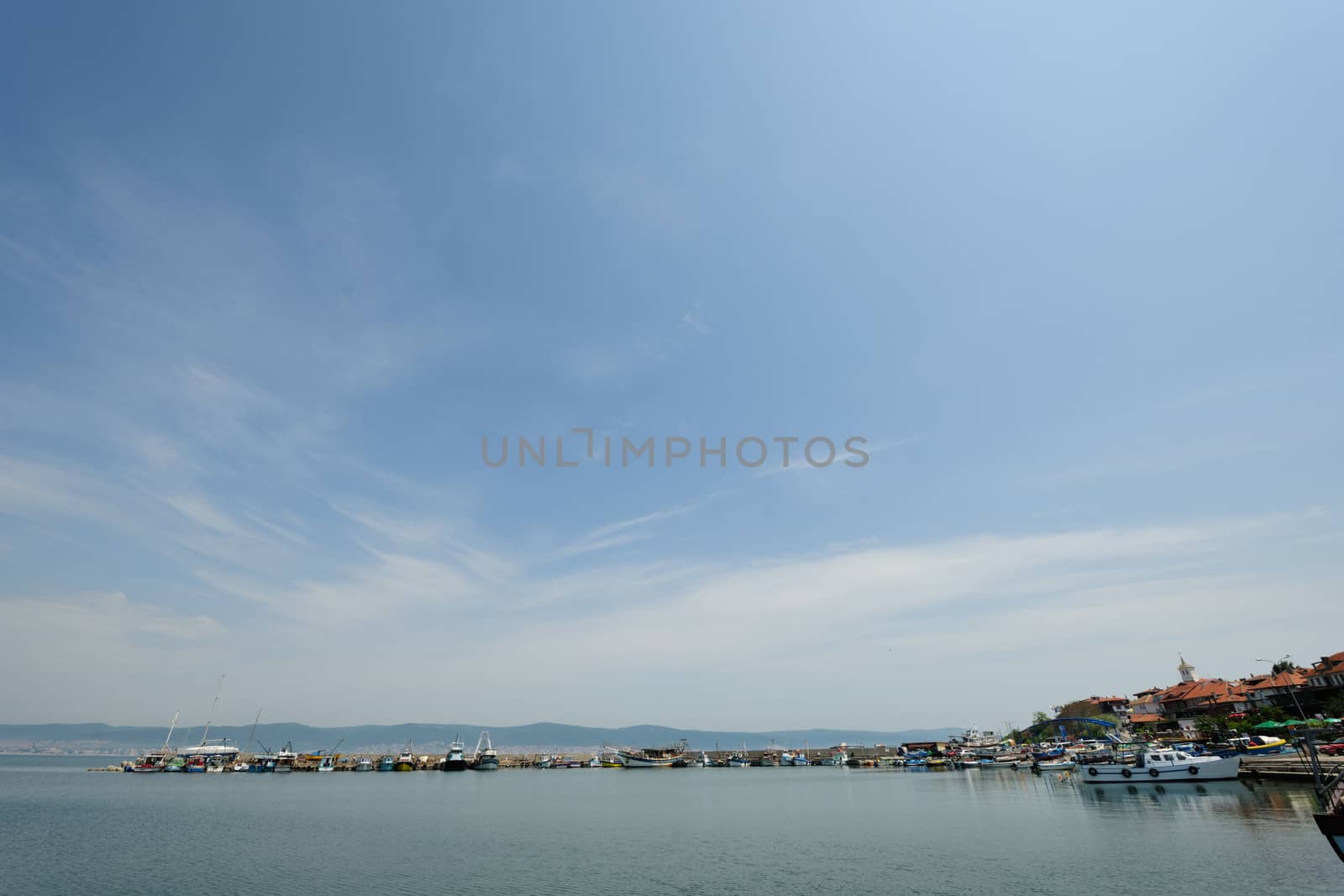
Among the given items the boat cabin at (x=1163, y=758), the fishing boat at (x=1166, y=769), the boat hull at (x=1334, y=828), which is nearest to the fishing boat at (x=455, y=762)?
the fishing boat at (x=1166, y=769)

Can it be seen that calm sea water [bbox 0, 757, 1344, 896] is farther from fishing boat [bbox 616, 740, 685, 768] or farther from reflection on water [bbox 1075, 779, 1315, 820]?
fishing boat [bbox 616, 740, 685, 768]

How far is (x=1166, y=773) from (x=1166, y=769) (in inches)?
14.0

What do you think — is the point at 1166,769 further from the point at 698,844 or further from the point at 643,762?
the point at 643,762

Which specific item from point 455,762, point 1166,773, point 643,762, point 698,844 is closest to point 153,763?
point 455,762

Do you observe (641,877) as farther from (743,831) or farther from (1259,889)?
(1259,889)

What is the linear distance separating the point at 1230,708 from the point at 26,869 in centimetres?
15018

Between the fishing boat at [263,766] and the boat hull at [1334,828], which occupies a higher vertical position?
the boat hull at [1334,828]

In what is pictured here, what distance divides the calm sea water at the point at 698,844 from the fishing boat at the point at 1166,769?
1283mm

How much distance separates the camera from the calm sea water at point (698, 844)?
31156 mm

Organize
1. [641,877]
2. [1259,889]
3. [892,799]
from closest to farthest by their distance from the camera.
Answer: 1. [1259,889]
2. [641,877]
3. [892,799]

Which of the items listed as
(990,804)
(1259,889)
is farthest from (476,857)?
(990,804)

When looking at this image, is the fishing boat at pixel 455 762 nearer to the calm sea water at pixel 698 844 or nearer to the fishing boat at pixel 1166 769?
the calm sea water at pixel 698 844

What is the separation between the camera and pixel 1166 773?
2462 inches

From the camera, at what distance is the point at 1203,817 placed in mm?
43469
